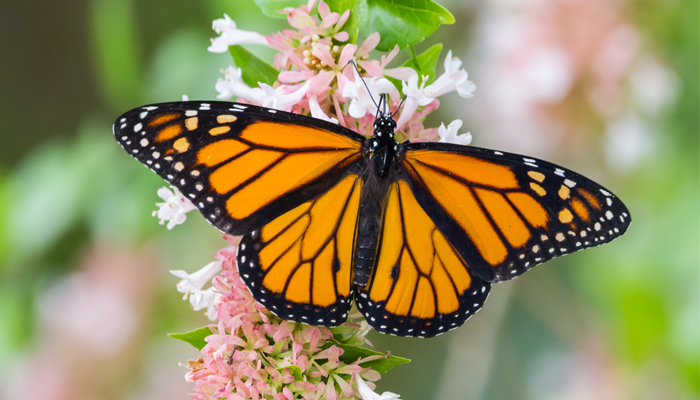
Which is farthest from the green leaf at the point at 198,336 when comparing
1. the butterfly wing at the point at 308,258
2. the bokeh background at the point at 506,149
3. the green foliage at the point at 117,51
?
the green foliage at the point at 117,51

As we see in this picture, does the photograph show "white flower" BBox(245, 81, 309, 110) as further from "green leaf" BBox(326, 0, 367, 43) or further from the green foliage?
the green foliage

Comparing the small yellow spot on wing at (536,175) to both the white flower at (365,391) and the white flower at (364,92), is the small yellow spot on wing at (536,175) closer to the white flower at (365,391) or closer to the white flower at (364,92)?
the white flower at (364,92)

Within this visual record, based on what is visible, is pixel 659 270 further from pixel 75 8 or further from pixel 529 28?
pixel 75 8

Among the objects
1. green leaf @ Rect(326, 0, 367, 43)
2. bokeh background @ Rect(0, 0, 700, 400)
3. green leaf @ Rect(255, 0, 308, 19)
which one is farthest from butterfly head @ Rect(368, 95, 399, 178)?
bokeh background @ Rect(0, 0, 700, 400)

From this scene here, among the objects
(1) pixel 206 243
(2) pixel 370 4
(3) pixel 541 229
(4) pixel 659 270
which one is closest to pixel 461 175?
(3) pixel 541 229

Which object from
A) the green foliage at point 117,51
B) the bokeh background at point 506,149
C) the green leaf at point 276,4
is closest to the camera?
the green leaf at point 276,4

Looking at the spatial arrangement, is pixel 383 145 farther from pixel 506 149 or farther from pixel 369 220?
pixel 506 149

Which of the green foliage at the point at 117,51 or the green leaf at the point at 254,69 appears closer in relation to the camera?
the green leaf at the point at 254,69

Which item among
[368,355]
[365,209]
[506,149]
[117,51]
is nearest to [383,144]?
[365,209]

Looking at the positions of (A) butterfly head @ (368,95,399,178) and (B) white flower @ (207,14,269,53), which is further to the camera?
(B) white flower @ (207,14,269,53)
